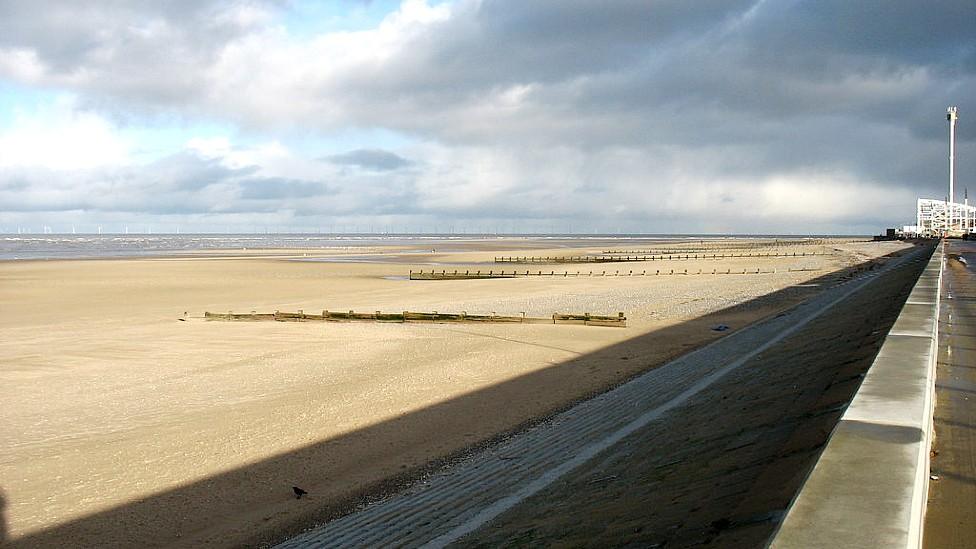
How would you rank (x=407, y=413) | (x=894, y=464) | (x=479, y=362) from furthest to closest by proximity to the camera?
1. (x=479, y=362)
2. (x=407, y=413)
3. (x=894, y=464)

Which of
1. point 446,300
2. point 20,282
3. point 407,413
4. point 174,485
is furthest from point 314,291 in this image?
point 174,485

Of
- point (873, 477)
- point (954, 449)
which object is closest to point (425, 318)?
point (954, 449)

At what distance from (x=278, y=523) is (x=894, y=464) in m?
Result: 6.08

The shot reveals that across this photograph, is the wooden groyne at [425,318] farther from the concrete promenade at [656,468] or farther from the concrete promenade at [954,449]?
the concrete promenade at [954,449]

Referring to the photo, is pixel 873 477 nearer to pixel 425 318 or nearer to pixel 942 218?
pixel 425 318

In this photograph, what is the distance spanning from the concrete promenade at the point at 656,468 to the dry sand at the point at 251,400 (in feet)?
3.37

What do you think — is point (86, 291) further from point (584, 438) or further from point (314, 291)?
point (584, 438)

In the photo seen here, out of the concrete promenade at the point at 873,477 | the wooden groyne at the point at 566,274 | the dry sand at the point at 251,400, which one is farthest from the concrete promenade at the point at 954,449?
the wooden groyne at the point at 566,274

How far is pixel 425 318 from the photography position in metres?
23.8

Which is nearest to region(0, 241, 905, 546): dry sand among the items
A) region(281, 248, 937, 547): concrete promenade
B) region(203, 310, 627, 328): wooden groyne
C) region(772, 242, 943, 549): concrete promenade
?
region(203, 310, 627, 328): wooden groyne

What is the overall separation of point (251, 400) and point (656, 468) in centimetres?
864

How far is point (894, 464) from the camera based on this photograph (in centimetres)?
356

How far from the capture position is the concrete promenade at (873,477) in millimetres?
2852

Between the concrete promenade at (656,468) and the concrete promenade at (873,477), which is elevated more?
the concrete promenade at (873,477)
